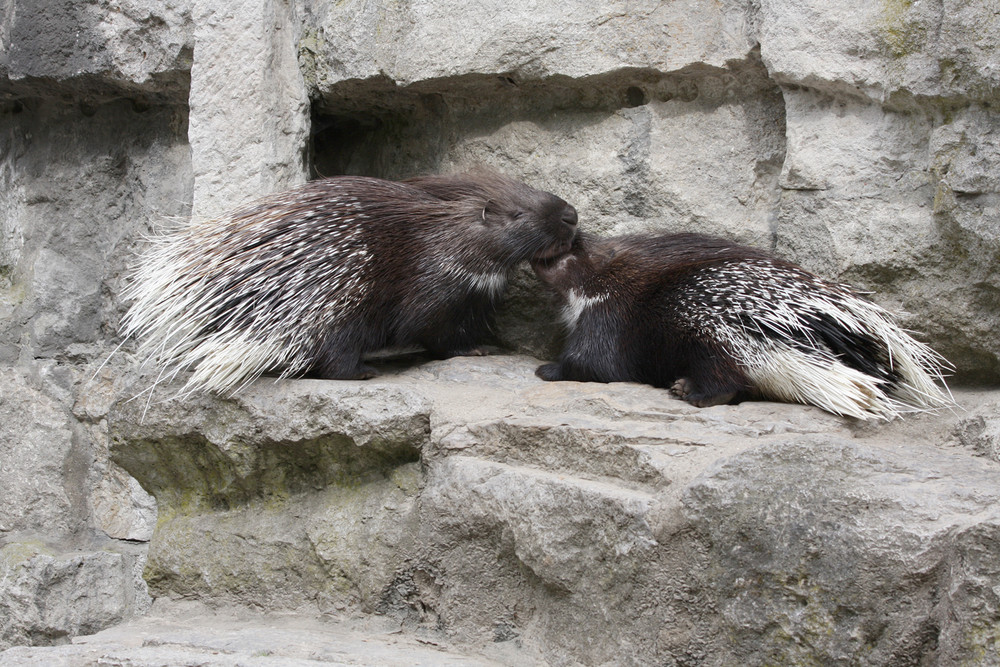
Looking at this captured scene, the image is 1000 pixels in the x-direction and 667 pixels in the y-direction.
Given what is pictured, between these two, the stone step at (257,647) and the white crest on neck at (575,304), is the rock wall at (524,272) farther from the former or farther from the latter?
the white crest on neck at (575,304)

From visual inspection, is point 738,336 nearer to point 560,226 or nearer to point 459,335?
point 560,226

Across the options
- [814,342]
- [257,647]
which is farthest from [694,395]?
[257,647]

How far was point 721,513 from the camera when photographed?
207cm

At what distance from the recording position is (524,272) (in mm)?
3596

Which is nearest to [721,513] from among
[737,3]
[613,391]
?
[613,391]

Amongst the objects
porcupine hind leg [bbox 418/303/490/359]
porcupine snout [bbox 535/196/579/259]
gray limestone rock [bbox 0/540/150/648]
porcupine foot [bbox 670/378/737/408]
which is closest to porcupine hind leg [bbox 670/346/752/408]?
porcupine foot [bbox 670/378/737/408]

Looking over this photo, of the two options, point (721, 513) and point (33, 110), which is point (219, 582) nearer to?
point (721, 513)

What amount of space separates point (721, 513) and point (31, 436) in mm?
2875

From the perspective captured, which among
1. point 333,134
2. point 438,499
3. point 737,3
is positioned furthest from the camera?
point 333,134

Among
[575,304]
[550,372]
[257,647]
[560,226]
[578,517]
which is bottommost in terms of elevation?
[257,647]

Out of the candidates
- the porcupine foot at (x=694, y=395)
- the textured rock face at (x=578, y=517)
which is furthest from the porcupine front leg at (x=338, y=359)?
the porcupine foot at (x=694, y=395)

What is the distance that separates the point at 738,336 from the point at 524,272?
102cm

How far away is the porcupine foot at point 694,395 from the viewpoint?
2773 mm

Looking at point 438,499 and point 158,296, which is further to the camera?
point 158,296
